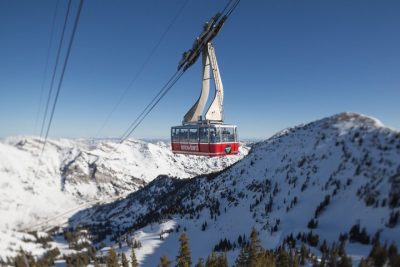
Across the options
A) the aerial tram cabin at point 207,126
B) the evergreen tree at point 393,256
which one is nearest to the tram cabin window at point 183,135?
the aerial tram cabin at point 207,126

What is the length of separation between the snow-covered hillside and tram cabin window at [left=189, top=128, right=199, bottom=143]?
42531 mm

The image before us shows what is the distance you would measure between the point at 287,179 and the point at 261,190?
17663 millimetres

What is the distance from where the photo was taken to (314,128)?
17775 centimetres

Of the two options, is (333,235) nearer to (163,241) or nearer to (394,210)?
(394,210)

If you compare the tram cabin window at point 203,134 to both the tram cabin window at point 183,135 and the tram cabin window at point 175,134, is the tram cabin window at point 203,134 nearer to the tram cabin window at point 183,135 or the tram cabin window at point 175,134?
the tram cabin window at point 183,135

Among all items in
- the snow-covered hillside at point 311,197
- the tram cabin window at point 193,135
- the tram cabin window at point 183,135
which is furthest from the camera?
the snow-covered hillside at point 311,197

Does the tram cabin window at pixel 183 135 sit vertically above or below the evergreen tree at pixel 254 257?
above

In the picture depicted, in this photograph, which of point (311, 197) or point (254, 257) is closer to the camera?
point (254, 257)

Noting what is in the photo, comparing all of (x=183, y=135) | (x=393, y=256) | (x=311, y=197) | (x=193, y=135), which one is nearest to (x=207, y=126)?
(x=193, y=135)

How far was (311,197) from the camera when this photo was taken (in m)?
120

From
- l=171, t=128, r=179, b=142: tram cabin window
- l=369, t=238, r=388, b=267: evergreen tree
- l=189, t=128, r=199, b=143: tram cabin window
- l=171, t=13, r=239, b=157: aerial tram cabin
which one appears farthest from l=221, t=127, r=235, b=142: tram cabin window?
l=369, t=238, r=388, b=267: evergreen tree

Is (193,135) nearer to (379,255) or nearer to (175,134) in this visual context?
(175,134)

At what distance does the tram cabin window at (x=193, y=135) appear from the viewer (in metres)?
40.3

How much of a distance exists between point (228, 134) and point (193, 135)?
16.5ft
